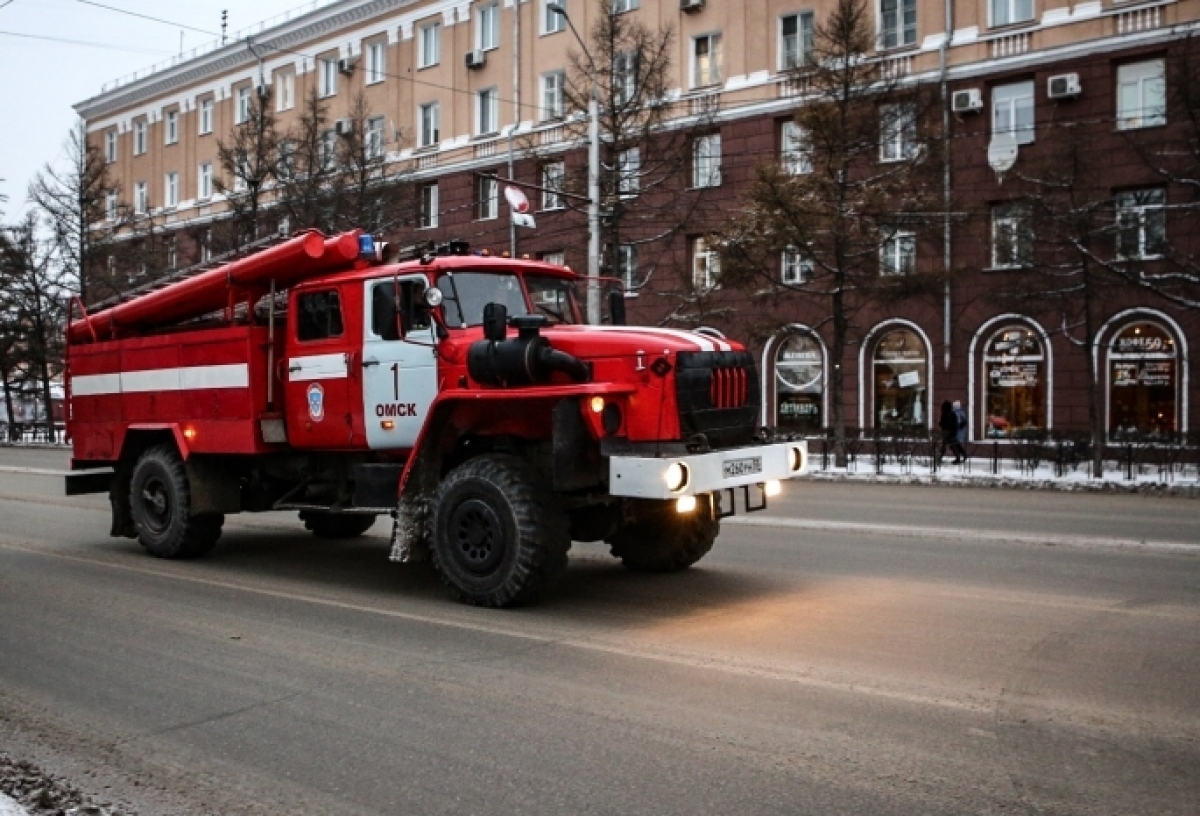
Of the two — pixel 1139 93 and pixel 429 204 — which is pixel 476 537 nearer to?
pixel 1139 93

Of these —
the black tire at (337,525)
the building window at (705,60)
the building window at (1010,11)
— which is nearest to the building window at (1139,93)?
the building window at (1010,11)

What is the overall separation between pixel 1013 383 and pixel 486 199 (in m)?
19.7

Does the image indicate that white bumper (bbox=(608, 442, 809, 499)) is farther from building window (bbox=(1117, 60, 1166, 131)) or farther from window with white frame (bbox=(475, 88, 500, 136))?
window with white frame (bbox=(475, 88, 500, 136))

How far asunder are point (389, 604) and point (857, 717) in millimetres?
4484

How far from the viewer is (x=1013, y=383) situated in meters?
31.1

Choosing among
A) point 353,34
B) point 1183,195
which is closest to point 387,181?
point 353,34

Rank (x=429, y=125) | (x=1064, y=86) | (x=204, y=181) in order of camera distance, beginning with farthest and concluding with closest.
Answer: (x=204, y=181)
(x=429, y=125)
(x=1064, y=86)

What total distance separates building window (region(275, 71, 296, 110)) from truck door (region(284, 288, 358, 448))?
43.0m

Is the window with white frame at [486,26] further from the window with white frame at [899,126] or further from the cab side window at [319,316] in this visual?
the cab side window at [319,316]

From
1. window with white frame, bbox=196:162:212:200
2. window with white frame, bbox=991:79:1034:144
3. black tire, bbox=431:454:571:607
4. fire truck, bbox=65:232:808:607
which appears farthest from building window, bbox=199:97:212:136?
black tire, bbox=431:454:571:607

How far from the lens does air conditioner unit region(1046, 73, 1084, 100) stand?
96.5 ft

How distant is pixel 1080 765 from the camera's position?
199 inches

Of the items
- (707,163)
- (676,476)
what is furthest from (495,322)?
(707,163)

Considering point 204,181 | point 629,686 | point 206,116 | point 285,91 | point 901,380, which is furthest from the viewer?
point 204,181
